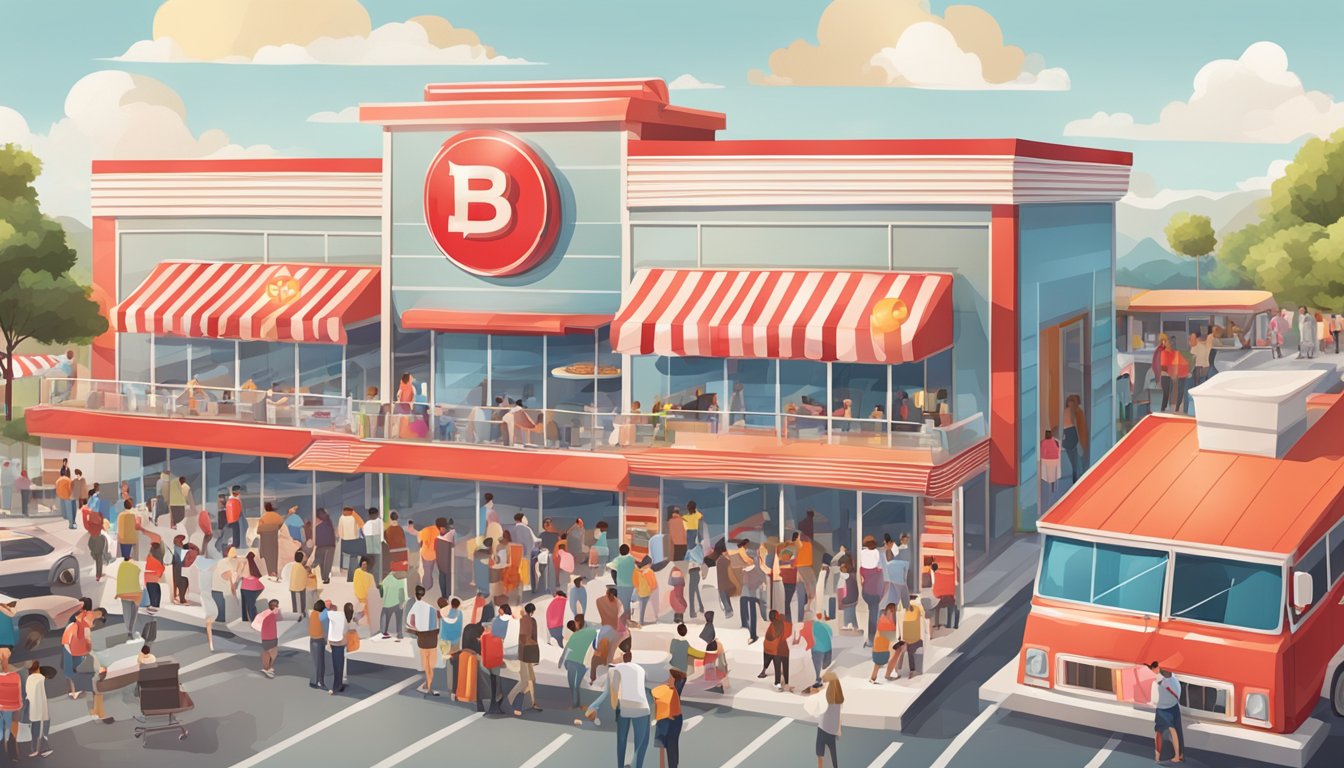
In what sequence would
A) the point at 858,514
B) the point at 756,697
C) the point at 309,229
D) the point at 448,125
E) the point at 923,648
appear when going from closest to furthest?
the point at 756,697 < the point at 923,648 < the point at 858,514 < the point at 448,125 < the point at 309,229

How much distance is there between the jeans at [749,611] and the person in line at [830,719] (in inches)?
247

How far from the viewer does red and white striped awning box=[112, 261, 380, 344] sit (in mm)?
34844

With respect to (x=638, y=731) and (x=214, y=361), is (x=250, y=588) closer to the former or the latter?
(x=638, y=731)

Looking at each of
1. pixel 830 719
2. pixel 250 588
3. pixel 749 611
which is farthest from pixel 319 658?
pixel 830 719

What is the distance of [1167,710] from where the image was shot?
19.8 m

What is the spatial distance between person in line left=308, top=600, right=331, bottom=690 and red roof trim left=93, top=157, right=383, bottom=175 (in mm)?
13875

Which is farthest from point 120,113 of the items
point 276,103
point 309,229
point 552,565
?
point 552,565

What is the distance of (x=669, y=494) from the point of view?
99.0 feet

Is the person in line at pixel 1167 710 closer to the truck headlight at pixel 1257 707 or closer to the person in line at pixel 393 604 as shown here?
the truck headlight at pixel 1257 707

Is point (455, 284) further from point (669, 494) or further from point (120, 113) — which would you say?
point (120, 113)

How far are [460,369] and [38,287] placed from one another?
18.3 metres

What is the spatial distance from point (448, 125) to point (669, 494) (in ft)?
31.4

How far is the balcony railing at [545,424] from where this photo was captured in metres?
28.1

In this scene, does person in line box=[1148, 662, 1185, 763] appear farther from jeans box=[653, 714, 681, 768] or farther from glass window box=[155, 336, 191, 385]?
glass window box=[155, 336, 191, 385]
